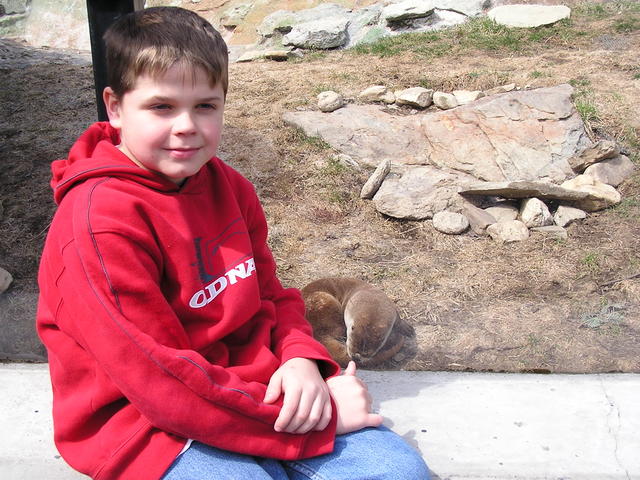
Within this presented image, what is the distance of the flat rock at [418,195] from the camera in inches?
179

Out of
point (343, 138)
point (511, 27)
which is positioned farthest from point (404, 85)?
point (511, 27)

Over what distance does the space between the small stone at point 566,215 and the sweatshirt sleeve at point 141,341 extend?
3322 millimetres

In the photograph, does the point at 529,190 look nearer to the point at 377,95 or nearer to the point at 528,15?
the point at 377,95

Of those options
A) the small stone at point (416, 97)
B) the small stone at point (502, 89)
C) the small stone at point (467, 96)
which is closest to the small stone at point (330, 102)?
the small stone at point (416, 97)

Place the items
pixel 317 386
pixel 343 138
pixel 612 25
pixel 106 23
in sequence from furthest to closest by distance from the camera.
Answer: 1. pixel 612 25
2. pixel 343 138
3. pixel 106 23
4. pixel 317 386

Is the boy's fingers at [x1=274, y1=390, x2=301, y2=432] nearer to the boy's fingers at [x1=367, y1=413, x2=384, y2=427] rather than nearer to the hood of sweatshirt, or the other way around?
the boy's fingers at [x1=367, y1=413, x2=384, y2=427]

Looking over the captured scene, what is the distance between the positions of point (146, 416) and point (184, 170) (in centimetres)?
57

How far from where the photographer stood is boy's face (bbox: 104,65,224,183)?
1.59 m

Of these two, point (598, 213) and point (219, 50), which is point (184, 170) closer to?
point (219, 50)

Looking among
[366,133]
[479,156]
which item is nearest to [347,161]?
[366,133]

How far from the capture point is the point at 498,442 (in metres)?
2.18

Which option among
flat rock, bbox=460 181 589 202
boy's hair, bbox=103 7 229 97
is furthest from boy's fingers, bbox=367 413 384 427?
flat rock, bbox=460 181 589 202

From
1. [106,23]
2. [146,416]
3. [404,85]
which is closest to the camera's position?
[146,416]

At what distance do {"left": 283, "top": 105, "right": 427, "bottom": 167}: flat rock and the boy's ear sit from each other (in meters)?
3.58
